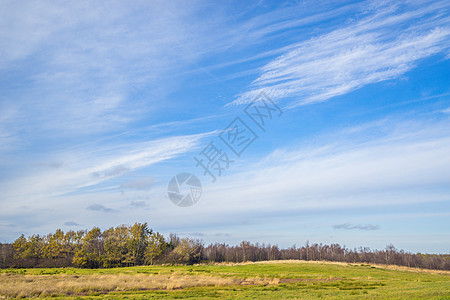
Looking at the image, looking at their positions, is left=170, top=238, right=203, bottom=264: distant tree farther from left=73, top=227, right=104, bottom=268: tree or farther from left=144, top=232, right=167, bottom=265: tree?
left=73, top=227, right=104, bottom=268: tree

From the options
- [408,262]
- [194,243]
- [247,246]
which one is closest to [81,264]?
[194,243]

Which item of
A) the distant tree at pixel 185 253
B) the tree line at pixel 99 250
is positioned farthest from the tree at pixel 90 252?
the distant tree at pixel 185 253

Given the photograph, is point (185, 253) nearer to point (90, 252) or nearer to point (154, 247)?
point (154, 247)

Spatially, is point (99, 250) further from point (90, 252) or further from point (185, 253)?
point (185, 253)

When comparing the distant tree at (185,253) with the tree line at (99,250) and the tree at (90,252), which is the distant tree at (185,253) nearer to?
the tree line at (99,250)

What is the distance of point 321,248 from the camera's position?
174625 millimetres

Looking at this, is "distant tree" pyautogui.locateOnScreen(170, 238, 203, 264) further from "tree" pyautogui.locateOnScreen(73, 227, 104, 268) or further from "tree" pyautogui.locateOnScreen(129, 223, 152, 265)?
"tree" pyautogui.locateOnScreen(73, 227, 104, 268)

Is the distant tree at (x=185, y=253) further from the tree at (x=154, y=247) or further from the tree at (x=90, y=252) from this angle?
the tree at (x=90, y=252)

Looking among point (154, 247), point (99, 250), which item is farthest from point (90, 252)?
point (154, 247)

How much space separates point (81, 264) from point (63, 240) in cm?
1630

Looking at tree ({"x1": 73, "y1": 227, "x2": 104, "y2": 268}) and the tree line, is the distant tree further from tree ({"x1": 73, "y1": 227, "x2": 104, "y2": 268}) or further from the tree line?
tree ({"x1": 73, "y1": 227, "x2": 104, "y2": 268})

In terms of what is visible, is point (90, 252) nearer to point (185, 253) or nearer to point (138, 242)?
point (138, 242)

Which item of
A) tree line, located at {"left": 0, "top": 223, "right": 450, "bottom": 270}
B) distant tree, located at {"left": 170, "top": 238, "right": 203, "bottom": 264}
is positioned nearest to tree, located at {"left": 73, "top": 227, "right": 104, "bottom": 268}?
tree line, located at {"left": 0, "top": 223, "right": 450, "bottom": 270}

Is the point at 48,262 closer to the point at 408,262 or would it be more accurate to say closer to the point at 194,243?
the point at 194,243
